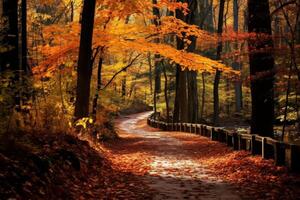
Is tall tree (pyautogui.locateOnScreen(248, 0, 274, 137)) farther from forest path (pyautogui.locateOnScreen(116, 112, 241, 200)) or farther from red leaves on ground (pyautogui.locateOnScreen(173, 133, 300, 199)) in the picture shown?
forest path (pyautogui.locateOnScreen(116, 112, 241, 200))

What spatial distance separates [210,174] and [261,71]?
11.8 ft

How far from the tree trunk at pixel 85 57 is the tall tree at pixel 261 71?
5.12m

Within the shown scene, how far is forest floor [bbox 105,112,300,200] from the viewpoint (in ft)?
26.7

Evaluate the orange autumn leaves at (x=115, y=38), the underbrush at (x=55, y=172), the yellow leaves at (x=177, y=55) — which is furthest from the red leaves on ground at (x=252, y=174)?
the orange autumn leaves at (x=115, y=38)

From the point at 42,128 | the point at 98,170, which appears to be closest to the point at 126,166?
the point at 98,170

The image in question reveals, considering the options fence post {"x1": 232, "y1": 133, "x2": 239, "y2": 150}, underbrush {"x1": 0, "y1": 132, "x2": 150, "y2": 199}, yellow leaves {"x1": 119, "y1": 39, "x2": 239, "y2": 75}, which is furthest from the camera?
yellow leaves {"x1": 119, "y1": 39, "x2": 239, "y2": 75}

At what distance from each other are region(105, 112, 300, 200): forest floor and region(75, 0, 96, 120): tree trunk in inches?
85.0

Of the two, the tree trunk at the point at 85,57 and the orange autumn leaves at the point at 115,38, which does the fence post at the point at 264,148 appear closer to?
the orange autumn leaves at the point at 115,38

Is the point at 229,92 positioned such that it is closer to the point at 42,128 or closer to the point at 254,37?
the point at 254,37

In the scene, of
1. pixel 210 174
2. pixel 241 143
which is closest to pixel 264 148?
pixel 210 174

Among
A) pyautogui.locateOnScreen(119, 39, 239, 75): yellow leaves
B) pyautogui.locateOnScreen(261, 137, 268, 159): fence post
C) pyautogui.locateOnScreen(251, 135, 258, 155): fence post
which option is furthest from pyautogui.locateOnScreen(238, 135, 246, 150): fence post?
pyautogui.locateOnScreen(119, 39, 239, 75): yellow leaves

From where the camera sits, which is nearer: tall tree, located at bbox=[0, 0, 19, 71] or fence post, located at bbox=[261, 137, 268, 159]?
fence post, located at bbox=[261, 137, 268, 159]

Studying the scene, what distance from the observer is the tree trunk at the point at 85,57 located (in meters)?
13.0

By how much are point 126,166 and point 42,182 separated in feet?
17.4
